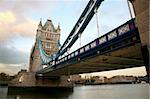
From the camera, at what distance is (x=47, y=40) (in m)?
85.2

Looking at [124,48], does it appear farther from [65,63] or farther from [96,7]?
[65,63]

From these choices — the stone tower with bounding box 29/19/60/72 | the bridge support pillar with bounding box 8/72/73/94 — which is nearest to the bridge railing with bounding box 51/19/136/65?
the bridge support pillar with bounding box 8/72/73/94

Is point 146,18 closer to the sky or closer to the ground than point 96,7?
closer to the ground

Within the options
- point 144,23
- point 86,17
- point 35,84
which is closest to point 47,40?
point 35,84

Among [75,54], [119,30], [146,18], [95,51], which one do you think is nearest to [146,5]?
[146,18]

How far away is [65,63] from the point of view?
63.9ft

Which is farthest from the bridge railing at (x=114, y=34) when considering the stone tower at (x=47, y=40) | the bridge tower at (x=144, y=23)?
the stone tower at (x=47, y=40)

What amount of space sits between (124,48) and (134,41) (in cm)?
140

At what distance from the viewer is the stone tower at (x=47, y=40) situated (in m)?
81.8

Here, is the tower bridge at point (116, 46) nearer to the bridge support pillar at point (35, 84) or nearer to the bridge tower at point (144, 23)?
the bridge tower at point (144, 23)

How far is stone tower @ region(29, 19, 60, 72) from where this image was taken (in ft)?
268

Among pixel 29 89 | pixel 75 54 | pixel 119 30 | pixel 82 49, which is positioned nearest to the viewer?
pixel 119 30

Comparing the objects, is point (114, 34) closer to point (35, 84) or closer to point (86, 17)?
point (86, 17)

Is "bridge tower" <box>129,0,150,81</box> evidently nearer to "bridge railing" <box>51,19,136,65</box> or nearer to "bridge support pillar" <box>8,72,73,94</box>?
"bridge railing" <box>51,19,136,65</box>
